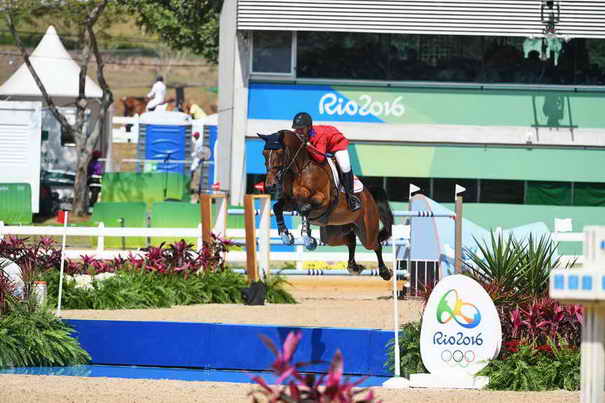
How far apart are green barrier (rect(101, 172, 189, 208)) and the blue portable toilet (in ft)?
10.3

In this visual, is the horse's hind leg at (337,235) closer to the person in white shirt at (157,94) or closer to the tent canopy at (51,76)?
the tent canopy at (51,76)

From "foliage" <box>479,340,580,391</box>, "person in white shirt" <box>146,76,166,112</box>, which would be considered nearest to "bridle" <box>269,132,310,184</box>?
"foliage" <box>479,340,580,391</box>

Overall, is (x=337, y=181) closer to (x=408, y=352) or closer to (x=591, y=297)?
(x=408, y=352)

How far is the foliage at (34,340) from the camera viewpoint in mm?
12109

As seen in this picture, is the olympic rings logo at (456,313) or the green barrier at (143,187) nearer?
A: the olympic rings logo at (456,313)

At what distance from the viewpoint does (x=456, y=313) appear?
1137cm

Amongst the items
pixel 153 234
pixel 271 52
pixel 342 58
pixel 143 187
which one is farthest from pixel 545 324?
pixel 143 187

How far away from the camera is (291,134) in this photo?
12328 mm

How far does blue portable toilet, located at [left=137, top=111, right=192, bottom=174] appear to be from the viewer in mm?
36219

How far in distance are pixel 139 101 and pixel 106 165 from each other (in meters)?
13.6

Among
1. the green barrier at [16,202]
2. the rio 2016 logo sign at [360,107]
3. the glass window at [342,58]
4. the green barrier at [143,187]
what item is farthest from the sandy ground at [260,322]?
the green barrier at [143,187]

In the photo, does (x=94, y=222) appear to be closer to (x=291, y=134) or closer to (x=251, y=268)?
(x=251, y=268)

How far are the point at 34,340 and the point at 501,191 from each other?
642 inches

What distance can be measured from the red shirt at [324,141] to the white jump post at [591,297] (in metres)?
6.82
